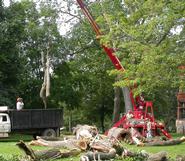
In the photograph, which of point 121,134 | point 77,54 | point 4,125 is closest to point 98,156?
point 121,134

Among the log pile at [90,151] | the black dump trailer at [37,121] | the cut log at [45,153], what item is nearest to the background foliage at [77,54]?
the log pile at [90,151]

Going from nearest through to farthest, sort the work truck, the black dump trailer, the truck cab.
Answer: the truck cab < the work truck < the black dump trailer

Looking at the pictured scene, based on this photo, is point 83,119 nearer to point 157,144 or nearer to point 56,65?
Answer: point 56,65

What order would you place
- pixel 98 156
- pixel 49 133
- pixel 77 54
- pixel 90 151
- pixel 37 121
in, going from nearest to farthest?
pixel 98 156 < pixel 90 151 < pixel 37 121 < pixel 49 133 < pixel 77 54

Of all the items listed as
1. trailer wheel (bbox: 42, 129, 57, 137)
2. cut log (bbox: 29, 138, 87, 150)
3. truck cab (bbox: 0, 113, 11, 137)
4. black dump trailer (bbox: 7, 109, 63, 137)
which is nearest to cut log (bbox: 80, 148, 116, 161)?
cut log (bbox: 29, 138, 87, 150)

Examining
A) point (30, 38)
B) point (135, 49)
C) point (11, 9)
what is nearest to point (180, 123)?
point (30, 38)

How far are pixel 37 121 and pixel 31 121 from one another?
17.5 inches

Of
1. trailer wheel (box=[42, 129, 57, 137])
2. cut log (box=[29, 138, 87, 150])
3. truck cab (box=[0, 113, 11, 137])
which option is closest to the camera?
cut log (box=[29, 138, 87, 150])

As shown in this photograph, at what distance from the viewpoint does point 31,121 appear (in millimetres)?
28062

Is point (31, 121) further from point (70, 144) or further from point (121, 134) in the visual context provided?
point (70, 144)

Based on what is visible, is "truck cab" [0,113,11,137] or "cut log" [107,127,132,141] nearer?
"cut log" [107,127,132,141]

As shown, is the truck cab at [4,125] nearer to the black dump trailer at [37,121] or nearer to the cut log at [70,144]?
the black dump trailer at [37,121]

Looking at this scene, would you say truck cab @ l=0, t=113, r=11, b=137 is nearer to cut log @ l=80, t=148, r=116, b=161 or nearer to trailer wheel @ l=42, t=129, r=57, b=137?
trailer wheel @ l=42, t=129, r=57, b=137

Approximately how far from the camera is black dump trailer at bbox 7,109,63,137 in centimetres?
2744
